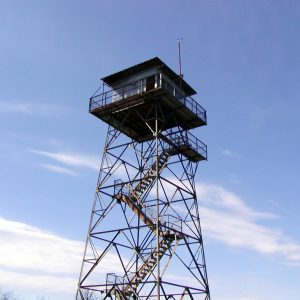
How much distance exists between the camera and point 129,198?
3291 centimetres

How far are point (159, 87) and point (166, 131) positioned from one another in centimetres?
514

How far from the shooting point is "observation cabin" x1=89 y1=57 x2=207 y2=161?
33.7m

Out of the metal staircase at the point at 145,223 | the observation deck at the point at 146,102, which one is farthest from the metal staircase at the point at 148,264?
the observation deck at the point at 146,102

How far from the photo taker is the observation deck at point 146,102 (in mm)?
33603

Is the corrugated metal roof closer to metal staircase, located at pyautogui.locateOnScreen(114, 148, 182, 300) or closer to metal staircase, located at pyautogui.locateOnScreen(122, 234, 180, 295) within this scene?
metal staircase, located at pyautogui.locateOnScreen(114, 148, 182, 300)

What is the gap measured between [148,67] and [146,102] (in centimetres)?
308

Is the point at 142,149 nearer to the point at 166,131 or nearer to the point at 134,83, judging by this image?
the point at 166,131

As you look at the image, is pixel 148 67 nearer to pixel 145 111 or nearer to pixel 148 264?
pixel 145 111

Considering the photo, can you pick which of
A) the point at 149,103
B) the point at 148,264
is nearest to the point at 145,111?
the point at 149,103

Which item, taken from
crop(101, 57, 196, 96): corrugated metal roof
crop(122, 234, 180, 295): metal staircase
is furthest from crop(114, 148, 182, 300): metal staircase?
crop(101, 57, 196, 96): corrugated metal roof

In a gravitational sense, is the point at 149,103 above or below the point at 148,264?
above

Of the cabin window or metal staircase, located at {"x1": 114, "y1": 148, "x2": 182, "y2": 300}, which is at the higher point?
the cabin window

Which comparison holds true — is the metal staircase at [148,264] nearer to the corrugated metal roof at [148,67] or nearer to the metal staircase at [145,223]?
the metal staircase at [145,223]

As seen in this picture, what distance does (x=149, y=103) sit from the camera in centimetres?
3388
